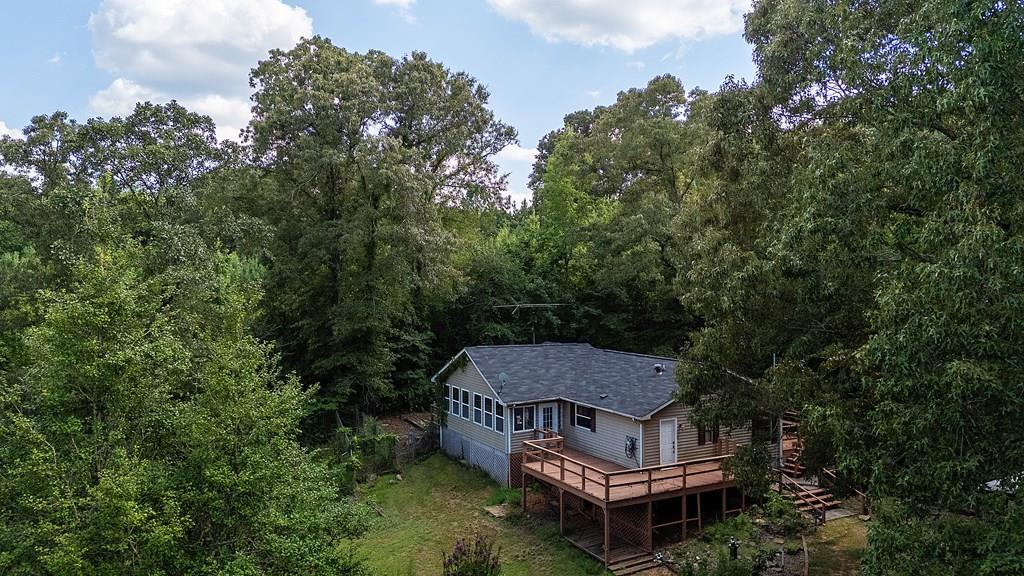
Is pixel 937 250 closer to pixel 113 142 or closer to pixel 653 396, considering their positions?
pixel 653 396

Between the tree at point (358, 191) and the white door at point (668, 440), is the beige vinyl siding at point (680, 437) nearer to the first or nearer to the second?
the white door at point (668, 440)

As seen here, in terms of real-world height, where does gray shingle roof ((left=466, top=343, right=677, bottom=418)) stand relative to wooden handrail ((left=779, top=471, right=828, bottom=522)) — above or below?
above

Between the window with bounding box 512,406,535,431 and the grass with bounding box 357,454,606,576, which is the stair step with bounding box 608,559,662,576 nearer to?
the grass with bounding box 357,454,606,576

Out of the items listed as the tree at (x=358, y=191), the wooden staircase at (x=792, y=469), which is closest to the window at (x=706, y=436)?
the wooden staircase at (x=792, y=469)

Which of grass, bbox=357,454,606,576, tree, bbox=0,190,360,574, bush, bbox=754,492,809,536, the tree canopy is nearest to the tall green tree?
the tree canopy

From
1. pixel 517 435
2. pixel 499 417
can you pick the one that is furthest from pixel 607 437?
pixel 499 417

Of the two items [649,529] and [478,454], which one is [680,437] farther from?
[478,454]
